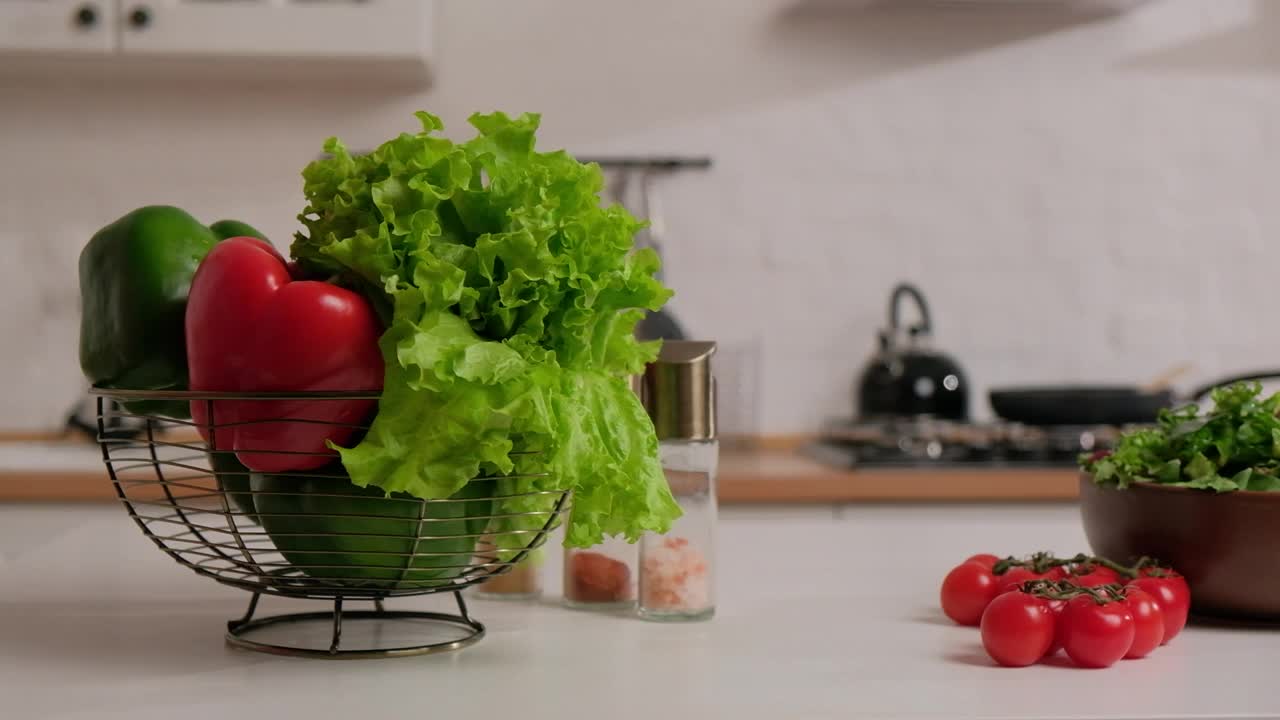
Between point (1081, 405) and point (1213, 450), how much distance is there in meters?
1.38

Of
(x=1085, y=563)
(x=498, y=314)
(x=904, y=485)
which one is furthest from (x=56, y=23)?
(x=1085, y=563)

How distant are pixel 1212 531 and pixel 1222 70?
7.35ft

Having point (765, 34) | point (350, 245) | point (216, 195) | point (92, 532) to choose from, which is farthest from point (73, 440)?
point (350, 245)

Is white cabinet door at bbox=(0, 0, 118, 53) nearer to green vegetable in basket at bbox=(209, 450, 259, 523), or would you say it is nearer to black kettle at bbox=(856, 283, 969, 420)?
black kettle at bbox=(856, 283, 969, 420)

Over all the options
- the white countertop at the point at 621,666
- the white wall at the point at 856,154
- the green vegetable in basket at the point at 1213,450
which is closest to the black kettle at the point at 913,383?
the white wall at the point at 856,154

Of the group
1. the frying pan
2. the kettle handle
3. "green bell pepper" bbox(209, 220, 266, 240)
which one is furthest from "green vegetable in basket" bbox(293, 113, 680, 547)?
the kettle handle

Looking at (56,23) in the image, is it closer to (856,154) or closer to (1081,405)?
(856,154)

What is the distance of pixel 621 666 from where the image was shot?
2.56 ft

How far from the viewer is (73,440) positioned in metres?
2.62

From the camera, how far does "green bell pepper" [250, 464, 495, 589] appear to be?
2.54 feet

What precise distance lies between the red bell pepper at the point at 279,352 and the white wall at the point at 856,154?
2.00 meters

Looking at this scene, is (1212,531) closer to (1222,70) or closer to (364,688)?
(364,688)

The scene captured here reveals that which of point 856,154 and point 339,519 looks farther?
point 856,154

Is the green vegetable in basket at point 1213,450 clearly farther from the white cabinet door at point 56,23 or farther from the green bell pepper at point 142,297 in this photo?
the white cabinet door at point 56,23
